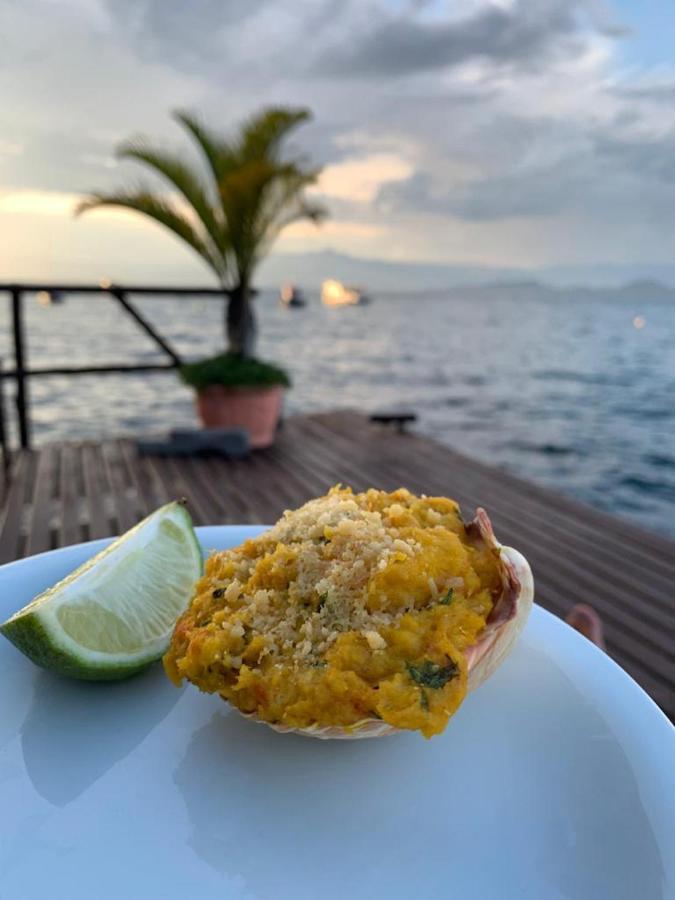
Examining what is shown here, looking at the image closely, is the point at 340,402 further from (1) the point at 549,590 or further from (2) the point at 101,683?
(2) the point at 101,683

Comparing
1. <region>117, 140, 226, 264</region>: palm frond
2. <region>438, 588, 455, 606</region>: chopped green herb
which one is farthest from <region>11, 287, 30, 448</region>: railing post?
<region>438, 588, 455, 606</region>: chopped green herb

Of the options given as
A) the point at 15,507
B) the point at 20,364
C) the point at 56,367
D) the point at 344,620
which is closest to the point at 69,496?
the point at 15,507

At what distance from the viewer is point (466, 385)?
1627 centimetres

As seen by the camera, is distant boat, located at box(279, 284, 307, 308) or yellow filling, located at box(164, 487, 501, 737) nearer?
yellow filling, located at box(164, 487, 501, 737)

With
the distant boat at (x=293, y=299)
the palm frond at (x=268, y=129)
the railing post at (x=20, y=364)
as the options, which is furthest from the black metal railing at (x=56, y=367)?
the distant boat at (x=293, y=299)

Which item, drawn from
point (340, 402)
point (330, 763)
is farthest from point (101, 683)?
point (340, 402)

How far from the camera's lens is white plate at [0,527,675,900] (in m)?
0.63

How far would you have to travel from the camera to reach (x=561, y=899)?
2.03 ft

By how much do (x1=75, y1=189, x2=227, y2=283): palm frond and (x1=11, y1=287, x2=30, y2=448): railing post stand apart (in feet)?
3.03

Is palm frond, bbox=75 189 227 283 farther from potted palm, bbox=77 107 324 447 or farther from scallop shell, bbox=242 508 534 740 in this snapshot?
scallop shell, bbox=242 508 534 740

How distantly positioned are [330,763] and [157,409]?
11952 mm

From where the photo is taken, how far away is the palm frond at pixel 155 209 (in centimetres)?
521

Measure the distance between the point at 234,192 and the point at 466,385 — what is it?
11903mm

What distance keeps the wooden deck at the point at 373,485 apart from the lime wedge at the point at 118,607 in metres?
1.85
